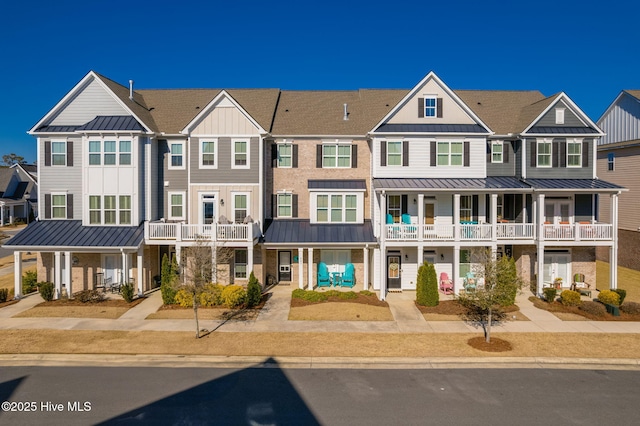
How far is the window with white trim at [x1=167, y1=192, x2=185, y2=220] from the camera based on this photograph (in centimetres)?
2600

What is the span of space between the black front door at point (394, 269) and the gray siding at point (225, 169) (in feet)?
31.4

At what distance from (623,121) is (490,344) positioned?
25.3m

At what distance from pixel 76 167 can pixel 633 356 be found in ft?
95.7

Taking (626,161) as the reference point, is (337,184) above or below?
below

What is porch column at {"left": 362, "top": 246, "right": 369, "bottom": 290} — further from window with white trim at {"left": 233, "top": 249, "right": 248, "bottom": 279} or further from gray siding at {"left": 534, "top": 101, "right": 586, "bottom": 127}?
gray siding at {"left": 534, "top": 101, "right": 586, "bottom": 127}

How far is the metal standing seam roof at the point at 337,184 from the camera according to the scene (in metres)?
25.7

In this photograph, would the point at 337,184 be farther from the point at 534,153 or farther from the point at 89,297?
the point at 89,297

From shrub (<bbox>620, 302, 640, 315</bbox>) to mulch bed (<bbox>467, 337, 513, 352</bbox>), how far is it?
8.56 metres

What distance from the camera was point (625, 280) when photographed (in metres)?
27.1

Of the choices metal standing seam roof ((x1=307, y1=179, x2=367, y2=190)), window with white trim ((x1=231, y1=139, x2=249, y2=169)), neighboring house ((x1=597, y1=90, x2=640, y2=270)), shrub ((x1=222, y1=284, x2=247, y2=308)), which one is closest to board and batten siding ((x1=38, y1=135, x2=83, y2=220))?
window with white trim ((x1=231, y1=139, x2=249, y2=169))

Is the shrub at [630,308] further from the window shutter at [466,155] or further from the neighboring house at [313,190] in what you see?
the window shutter at [466,155]

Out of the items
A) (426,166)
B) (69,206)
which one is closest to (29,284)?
(69,206)

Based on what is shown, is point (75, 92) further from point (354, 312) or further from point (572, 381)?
point (572, 381)

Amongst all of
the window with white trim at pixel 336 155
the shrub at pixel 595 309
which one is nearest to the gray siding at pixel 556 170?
the shrub at pixel 595 309
